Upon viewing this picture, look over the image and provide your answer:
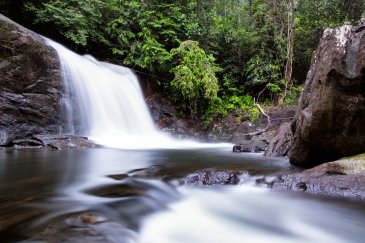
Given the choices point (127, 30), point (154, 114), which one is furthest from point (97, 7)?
point (154, 114)

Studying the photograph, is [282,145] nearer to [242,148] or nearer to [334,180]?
[242,148]

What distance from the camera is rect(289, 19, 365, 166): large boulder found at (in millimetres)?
4465

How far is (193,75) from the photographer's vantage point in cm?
1340

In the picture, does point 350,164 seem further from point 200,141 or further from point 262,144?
point 200,141

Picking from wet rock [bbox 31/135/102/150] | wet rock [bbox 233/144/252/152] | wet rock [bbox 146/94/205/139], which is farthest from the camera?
wet rock [bbox 146/94/205/139]

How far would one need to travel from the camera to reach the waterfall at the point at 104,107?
10.6m

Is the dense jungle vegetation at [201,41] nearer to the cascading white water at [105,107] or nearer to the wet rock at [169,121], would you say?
the wet rock at [169,121]

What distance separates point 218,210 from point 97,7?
13069 millimetres

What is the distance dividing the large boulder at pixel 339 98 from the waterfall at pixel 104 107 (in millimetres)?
6384

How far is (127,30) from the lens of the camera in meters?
14.8

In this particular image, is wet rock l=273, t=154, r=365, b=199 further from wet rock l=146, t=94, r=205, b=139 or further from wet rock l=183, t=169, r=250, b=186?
wet rock l=146, t=94, r=205, b=139

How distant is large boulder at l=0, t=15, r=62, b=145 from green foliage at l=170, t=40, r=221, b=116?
510cm

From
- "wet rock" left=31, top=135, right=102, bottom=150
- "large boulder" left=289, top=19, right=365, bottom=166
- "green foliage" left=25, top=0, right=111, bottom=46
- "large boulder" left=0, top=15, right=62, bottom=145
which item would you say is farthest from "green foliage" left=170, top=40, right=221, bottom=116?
"large boulder" left=289, top=19, right=365, bottom=166

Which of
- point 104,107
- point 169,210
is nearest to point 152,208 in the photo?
point 169,210
